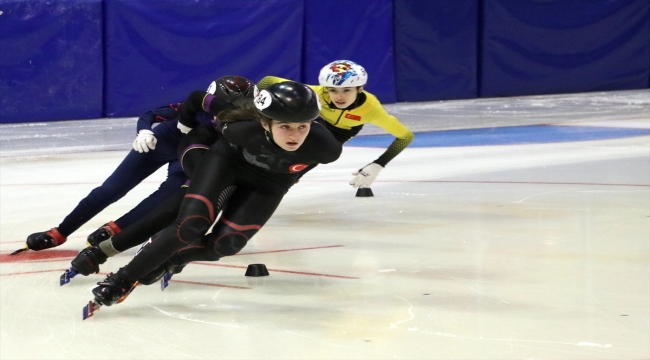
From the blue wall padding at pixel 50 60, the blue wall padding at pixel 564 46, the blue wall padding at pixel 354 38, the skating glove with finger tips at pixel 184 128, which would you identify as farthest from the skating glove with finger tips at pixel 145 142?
the blue wall padding at pixel 564 46

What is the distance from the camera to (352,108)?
596cm

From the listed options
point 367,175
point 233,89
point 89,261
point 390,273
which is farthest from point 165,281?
point 367,175

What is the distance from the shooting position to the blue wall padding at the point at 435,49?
1602 cm

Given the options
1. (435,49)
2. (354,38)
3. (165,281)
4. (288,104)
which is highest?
(288,104)

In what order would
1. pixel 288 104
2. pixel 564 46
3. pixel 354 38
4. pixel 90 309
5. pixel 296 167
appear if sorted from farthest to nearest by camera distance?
1. pixel 564 46
2. pixel 354 38
3. pixel 296 167
4. pixel 90 309
5. pixel 288 104

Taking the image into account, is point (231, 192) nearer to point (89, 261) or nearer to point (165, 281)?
point (165, 281)

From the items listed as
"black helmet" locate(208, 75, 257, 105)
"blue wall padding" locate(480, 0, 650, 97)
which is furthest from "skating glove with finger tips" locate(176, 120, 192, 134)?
"blue wall padding" locate(480, 0, 650, 97)

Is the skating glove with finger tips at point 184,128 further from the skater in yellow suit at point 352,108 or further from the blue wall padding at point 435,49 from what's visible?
the blue wall padding at point 435,49

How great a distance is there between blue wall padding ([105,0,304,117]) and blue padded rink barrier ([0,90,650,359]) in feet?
13.1

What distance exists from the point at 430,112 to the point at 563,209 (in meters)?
8.14

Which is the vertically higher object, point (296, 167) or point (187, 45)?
point (296, 167)

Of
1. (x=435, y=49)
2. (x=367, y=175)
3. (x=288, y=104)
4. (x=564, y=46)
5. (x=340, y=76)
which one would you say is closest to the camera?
(x=288, y=104)

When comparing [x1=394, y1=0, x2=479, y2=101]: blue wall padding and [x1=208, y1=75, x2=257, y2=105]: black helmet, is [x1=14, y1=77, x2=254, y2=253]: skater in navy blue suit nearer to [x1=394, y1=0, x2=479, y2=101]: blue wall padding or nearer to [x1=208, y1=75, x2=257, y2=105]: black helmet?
[x1=208, y1=75, x2=257, y2=105]: black helmet

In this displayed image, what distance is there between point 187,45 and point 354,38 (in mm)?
2808
